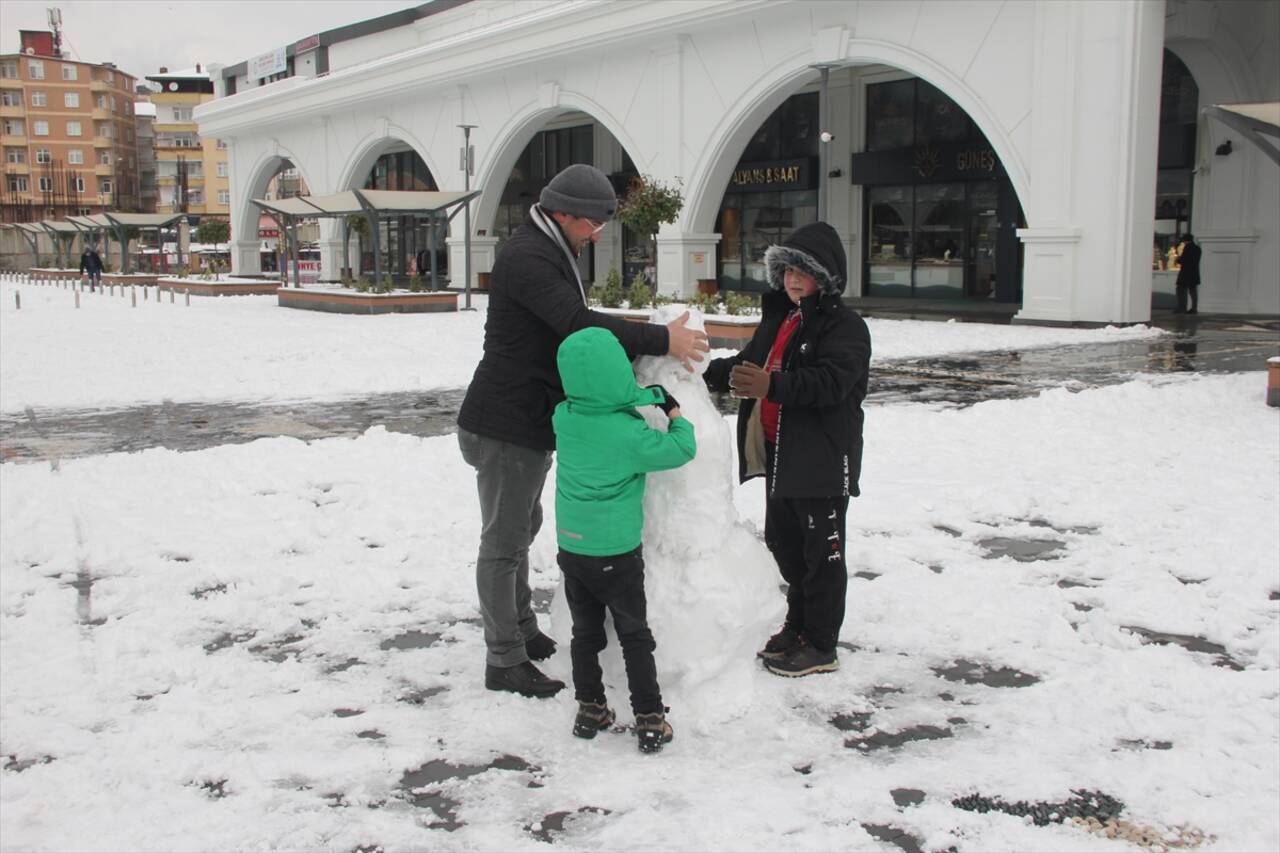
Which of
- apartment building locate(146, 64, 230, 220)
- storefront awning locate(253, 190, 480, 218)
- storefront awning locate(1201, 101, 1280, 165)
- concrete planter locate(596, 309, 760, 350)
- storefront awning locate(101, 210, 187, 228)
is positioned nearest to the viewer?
storefront awning locate(1201, 101, 1280, 165)

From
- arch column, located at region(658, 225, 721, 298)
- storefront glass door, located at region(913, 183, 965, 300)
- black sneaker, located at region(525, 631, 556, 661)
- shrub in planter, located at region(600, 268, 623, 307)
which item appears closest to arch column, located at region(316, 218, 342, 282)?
arch column, located at region(658, 225, 721, 298)

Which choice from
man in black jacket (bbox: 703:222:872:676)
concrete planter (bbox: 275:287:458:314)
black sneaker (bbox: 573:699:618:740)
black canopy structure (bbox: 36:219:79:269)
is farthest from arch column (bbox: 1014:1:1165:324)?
black canopy structure (bbox: 36:219:79:269)

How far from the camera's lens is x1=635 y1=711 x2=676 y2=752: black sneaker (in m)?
3.69

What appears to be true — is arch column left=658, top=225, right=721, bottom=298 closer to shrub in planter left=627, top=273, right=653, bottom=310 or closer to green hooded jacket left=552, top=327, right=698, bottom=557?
shrub in planter left=627, top=273, right=653, bottom=310

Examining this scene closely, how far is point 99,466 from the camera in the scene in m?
8.27

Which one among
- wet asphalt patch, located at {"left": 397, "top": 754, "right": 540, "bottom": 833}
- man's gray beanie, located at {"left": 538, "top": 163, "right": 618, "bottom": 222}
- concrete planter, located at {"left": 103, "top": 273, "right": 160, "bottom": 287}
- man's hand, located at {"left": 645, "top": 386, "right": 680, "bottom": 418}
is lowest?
wet asphalt patch, located at {"left": 397, "top": 754, "right": 540, "bottom": 833}

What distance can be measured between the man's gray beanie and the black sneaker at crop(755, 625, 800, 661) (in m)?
1.76

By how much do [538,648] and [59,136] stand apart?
360 ft

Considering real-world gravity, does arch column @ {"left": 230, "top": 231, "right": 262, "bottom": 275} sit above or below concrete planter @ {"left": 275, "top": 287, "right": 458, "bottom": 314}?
above

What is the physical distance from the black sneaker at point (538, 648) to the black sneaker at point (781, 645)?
82cm

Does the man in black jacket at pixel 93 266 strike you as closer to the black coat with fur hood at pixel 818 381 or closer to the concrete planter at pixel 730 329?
the concrete planter at pixel 730 329

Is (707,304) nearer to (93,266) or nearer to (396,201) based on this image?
(396,201)

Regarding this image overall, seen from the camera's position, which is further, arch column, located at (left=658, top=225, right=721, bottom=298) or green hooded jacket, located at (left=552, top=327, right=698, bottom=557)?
arch column, located at (left=658, top=225, right=721, bottom=298)

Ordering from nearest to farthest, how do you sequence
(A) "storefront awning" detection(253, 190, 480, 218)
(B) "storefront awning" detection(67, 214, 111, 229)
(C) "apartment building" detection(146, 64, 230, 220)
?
(A) "storefront awning" detection(253, 190, 480, 218), (B) "storefront awning" detection(67, 214, 111, 229), (C) "apartment building" detection(146, 64, 230, 220)
